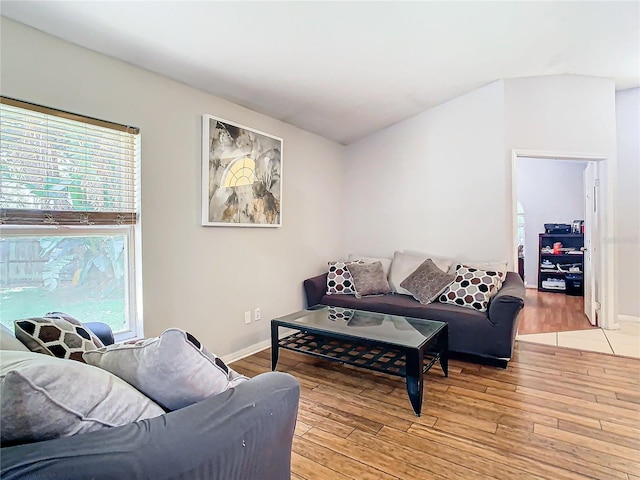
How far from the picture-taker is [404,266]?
4121mm

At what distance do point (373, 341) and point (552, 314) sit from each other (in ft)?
12.1

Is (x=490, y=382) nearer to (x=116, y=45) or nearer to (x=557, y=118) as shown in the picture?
(x=557, y=118)

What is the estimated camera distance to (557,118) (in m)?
3.92

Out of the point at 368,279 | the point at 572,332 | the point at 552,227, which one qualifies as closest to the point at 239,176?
the point at 368,279

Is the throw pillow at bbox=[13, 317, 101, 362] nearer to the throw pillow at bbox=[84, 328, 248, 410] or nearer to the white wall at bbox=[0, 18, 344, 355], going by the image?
the throw pillow at bbox=[84, 328, 248, 410]

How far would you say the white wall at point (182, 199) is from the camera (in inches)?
80.7

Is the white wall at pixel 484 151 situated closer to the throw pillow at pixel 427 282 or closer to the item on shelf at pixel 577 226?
the throw pillow at pixel 427 282

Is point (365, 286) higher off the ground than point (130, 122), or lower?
lower

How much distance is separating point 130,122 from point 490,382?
322 cm

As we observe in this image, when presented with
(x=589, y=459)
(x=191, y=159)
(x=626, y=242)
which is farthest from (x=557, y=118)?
(x=191, y=159)

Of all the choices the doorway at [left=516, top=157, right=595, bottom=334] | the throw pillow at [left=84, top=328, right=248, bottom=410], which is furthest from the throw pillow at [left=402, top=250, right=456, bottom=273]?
the throw pillow at [left=84, top=328, right=248, bottom=410]

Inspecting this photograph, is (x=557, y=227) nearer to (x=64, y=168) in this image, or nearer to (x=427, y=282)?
(x=427, y=282)

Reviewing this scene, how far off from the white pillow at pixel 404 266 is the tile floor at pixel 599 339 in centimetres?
115

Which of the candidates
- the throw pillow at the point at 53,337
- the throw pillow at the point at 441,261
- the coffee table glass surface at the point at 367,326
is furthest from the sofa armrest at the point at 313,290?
the throw pillow at the point at 53,337
